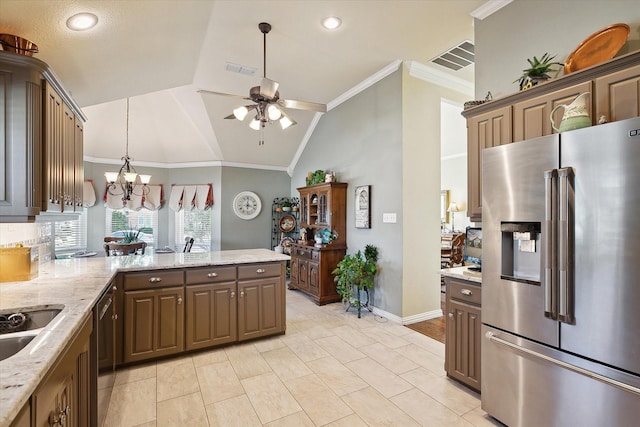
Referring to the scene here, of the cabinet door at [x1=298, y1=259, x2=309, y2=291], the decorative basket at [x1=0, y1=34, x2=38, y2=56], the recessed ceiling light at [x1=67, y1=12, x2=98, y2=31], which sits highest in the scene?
the recessed ceiling light at [x1=67, y1=12, x2=98, y2=31]

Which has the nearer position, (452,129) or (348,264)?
(348,264)

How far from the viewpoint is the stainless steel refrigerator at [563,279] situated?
1494mm

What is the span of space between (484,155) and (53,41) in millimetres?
3145

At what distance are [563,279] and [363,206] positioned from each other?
→ 3145mm

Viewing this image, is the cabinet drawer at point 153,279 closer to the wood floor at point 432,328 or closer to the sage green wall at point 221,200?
the wood floor at point 432,328

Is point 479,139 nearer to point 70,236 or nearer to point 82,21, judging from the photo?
point 82,21

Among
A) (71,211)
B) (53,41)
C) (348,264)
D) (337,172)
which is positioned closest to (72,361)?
(71,211)

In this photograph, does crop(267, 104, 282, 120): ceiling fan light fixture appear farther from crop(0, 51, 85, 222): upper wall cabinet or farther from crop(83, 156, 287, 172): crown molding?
crop(83, 156, 287, 172): crown molding

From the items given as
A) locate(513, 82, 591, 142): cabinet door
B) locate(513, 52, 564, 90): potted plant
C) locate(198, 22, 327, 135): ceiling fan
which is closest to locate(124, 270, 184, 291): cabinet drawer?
locate(198, 22, 327, 135): ceiling fan

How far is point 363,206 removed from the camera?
473cm

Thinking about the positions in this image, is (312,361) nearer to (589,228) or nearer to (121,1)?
(589,228)

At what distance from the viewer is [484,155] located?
217 centimetres

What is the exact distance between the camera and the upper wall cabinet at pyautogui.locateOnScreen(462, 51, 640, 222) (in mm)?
1815

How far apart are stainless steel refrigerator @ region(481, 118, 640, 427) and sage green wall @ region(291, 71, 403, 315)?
201 cm
